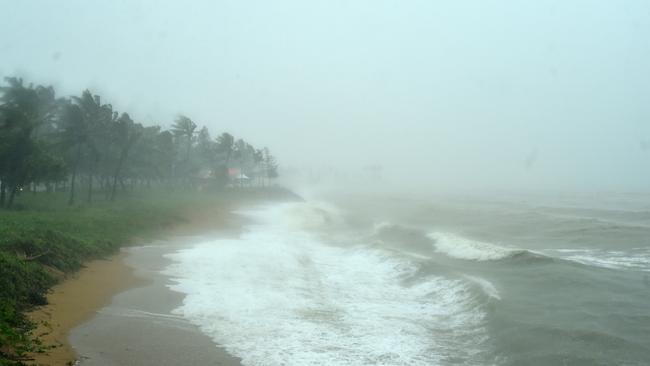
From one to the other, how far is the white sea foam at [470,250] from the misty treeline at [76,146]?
2122 centimetres

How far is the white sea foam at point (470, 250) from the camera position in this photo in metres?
19.6

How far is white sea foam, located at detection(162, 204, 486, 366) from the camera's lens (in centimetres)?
877

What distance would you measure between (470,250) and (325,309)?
1180 cm

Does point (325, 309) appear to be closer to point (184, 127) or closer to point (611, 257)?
point (611, 257)

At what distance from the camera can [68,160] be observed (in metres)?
38.2

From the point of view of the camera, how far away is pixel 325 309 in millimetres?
11703

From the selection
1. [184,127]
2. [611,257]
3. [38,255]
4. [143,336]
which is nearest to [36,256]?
[38,255]

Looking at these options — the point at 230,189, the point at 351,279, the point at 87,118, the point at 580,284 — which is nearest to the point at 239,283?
the point at 351,279

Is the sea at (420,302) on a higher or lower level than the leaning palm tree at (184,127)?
lower

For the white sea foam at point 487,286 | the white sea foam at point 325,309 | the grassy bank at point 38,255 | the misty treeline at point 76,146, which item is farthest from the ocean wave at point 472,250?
the misty treeline at point 76,146

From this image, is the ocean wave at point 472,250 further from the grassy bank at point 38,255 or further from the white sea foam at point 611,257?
the grassy bank at point 38,255

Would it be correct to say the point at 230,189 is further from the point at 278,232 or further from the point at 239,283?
the point at 239,283

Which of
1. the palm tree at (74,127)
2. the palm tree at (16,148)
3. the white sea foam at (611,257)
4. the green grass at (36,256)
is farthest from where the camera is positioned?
the palm tree at (74,127)

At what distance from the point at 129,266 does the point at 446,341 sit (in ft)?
34.7
